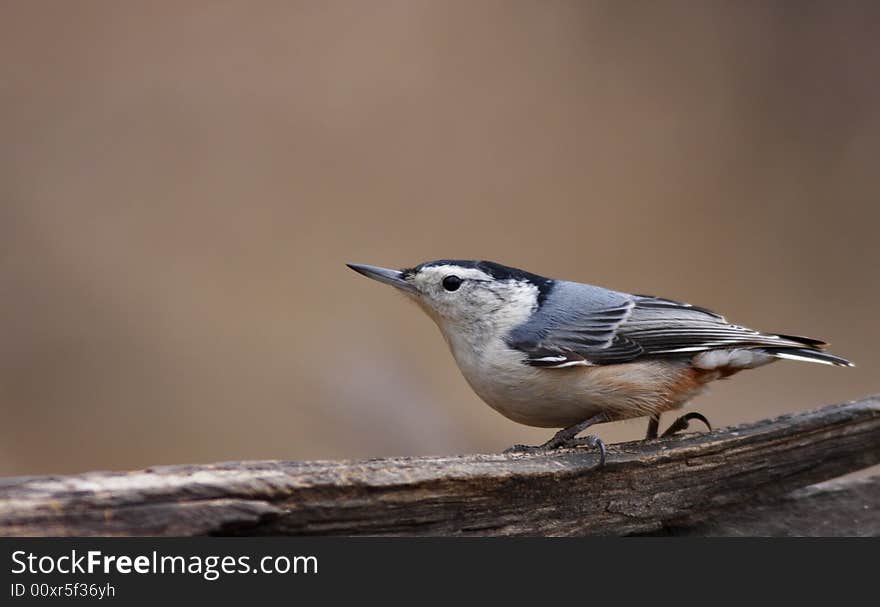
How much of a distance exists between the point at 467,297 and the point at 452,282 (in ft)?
0.19

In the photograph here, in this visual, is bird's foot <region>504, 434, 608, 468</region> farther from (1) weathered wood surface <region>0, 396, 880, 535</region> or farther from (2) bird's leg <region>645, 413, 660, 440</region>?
(2) bird's leg <region>645, 413, 660, 440</region>

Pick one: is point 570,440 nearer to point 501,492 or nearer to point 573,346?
point 573,346

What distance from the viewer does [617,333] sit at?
2.52m

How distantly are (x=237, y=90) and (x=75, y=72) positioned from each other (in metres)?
0.74

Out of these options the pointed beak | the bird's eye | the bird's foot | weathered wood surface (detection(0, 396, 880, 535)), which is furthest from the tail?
the pointed beak

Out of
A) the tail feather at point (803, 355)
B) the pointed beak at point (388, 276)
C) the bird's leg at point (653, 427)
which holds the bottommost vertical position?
the bird's leg at point (653, 427)

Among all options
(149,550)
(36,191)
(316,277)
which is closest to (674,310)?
(149,550)

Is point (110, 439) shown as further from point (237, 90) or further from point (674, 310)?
point (674, 310)

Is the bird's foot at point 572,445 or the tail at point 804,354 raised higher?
the tail at point 804,354

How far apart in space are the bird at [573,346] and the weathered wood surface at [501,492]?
201 mm

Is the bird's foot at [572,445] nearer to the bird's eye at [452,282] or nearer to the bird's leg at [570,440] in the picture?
the bird's leg at [570,440]

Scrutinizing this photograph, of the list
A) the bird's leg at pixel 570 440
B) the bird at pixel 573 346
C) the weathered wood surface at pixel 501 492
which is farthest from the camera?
the bird at pixel 573 346

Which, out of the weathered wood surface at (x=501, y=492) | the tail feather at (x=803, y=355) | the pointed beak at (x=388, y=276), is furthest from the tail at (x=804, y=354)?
the pointed beak at (x=388, y=276)

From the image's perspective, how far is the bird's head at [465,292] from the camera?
2.56 meters
